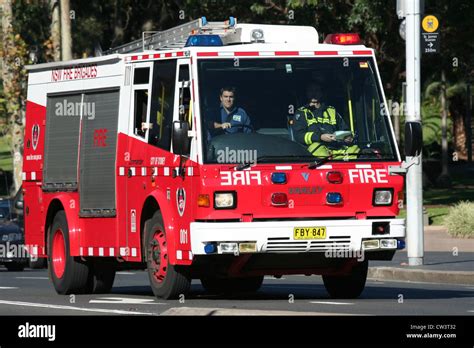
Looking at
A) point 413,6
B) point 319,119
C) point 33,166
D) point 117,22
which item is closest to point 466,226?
point 413,6

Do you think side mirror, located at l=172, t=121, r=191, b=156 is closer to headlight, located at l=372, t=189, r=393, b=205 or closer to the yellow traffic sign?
headlight, located at l=372, t=189, r=393, b=205

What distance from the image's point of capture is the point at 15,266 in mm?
29734

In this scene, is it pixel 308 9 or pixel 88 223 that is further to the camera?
pixel 308 9

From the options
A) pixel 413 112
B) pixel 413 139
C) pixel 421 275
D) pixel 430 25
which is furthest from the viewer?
pixel 430 25

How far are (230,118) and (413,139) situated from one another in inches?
82.3

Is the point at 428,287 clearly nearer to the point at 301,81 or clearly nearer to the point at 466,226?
the point at 301,81

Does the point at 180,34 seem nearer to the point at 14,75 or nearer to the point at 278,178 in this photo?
the point at 278,178

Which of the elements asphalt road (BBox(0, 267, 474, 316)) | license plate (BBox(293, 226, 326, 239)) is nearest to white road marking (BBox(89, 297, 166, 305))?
asphalt road (BBox(0, 267, 474, 316))

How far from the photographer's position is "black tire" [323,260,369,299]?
17.4 meters

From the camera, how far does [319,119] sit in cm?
1641

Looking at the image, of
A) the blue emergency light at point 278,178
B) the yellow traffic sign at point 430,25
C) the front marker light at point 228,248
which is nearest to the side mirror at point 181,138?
the blue emergency light at point 278,178

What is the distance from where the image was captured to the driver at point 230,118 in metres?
16.0

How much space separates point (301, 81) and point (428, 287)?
5.53 metres

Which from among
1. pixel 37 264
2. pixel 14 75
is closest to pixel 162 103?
pixel 37 264
